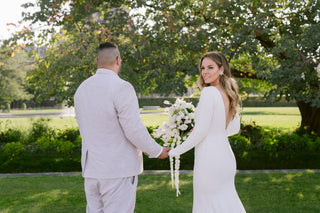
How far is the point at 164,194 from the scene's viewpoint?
7.01 meters

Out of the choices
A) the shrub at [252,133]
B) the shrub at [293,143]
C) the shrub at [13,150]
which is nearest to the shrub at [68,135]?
the shrub at [13,150]

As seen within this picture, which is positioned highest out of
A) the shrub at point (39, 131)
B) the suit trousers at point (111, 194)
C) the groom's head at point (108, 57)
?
the groom's head at point (108, 57)

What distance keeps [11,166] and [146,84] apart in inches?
169

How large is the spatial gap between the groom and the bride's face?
959mm

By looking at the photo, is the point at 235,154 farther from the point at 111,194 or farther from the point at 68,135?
the point at 111,194

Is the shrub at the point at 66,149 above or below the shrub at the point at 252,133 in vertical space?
below

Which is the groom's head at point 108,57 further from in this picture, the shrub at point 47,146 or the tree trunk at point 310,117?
the tree trunk at point 310,117

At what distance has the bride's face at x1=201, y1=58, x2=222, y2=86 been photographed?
3.79 metres

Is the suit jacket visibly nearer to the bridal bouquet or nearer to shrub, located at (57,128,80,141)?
the bridal bouquet

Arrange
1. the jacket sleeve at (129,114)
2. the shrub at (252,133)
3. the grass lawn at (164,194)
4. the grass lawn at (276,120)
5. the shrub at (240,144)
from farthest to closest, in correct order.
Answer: the grass lawn at (276,120) → the shrub at (252,133) → the shrub at (240,144) → the grass lawn at (164,194) → the jacket sleeve at (129,114)

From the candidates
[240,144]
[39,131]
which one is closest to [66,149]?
[39,131]

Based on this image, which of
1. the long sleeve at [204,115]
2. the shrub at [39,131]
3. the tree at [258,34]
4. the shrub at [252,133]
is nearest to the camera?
the long sleeve at [204,115]

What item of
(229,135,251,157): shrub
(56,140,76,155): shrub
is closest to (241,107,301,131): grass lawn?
(229,135,251,157): shrub

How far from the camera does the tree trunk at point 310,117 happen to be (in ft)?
39.8
